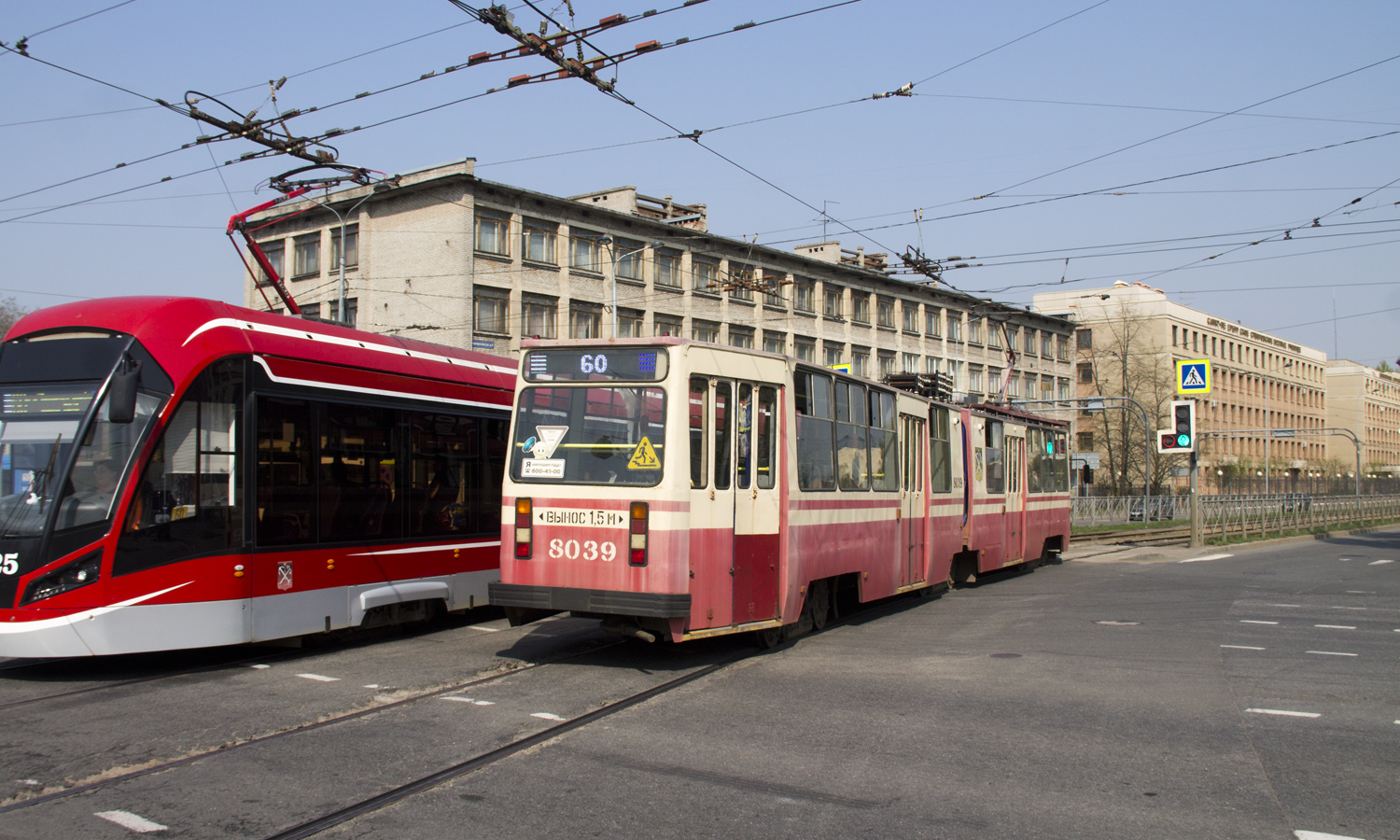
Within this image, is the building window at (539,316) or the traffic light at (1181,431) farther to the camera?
the building window at (539,316)

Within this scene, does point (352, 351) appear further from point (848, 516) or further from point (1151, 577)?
point (1151, 577)

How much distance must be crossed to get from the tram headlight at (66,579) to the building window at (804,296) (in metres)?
47.9

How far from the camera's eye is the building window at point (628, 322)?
4693 centimetres

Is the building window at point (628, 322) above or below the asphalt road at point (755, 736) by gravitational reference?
Answer: above

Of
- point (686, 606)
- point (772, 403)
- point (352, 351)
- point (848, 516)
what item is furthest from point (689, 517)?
point (352, 351)

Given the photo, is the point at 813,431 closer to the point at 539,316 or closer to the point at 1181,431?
the point at 1181,431

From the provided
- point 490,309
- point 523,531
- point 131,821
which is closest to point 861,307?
point 490,309

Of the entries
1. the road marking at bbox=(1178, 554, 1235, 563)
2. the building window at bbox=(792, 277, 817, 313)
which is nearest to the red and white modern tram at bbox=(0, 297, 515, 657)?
the road marking at bbox=(1178, 554, 1235, 563)

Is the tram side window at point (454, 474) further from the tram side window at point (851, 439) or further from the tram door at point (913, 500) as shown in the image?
the tram door at point (913, 500)

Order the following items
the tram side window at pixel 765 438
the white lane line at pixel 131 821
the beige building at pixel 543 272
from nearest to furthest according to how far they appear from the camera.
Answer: the white lane line at pixel 131 821
the tram side window at pixel 765 438
the beige building at pixel 543 272

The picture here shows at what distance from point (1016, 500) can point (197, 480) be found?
15866 mm

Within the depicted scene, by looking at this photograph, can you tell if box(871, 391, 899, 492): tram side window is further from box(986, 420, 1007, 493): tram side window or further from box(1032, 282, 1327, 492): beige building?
box(1032, 282, 1327, 492): beige building

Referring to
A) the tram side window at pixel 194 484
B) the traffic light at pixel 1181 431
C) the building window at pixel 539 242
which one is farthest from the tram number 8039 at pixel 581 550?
the building window at pixel 539 242

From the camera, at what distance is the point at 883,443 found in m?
14.0
